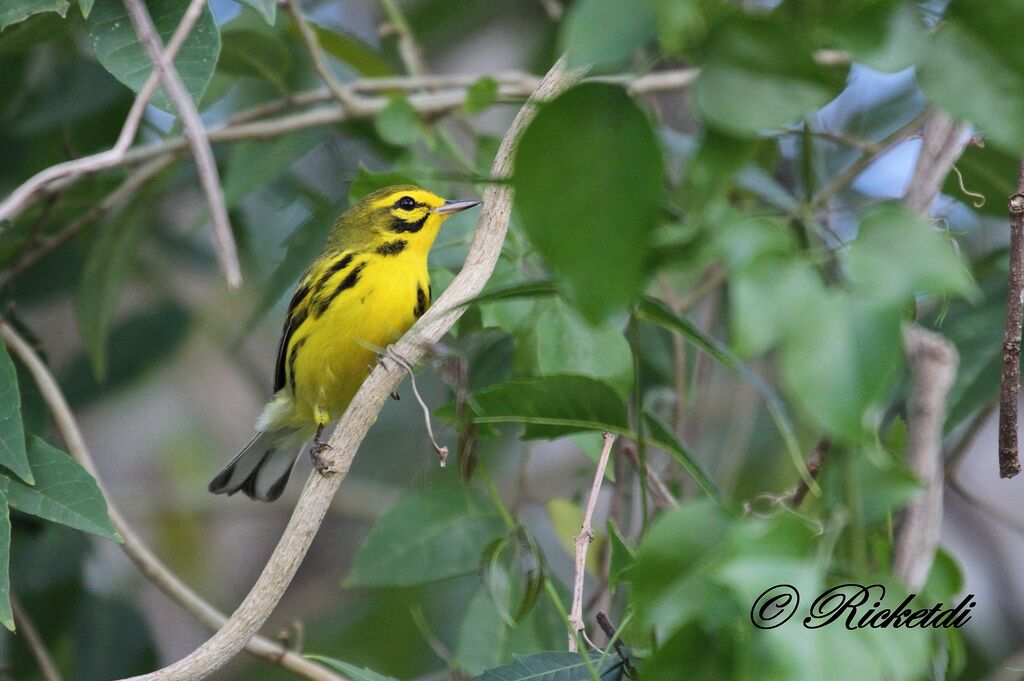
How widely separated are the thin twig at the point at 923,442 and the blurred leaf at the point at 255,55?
2.31 m

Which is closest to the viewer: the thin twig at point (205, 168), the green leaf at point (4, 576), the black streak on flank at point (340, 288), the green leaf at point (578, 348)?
the thin twig at point (205, 168)

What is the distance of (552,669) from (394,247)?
1.91 meters

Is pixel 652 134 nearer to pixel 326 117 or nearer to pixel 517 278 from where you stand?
pixel 517 278

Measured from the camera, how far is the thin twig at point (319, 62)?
3146 mm

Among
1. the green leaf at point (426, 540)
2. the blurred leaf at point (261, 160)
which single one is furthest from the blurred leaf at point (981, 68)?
the blurred leaf at point (261, 160)

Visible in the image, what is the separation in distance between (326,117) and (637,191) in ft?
9.18

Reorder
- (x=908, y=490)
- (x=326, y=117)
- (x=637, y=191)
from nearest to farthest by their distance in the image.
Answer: (x=637, y=191) → (x=908, y=490) → (x=326, y=117)

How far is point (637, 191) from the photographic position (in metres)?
0.93

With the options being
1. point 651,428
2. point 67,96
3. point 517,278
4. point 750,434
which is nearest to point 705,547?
point 651,428

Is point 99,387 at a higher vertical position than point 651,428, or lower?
lower

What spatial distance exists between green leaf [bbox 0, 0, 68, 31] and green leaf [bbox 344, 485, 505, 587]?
1451mm

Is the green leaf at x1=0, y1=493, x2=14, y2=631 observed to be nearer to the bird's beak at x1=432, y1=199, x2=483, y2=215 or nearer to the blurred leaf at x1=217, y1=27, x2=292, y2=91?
the bird's beak at x1=432, y1=199, x2=483, y2=215

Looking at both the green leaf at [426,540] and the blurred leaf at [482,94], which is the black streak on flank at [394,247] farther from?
the green leaf at [426,540]

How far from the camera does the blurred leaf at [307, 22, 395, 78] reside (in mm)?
3996
